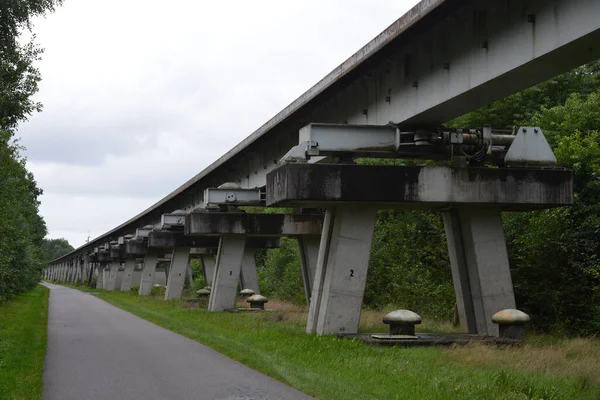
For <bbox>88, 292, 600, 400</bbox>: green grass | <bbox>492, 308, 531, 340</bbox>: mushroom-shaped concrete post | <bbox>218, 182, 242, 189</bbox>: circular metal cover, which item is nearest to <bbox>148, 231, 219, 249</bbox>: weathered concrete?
<bbox>218, 182, 242, 189</bbox>: circular metal cover

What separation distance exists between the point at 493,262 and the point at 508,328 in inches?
69.9

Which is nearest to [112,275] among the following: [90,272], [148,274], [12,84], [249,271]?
[148,274]

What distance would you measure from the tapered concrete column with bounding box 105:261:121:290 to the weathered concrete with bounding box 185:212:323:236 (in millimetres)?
55294

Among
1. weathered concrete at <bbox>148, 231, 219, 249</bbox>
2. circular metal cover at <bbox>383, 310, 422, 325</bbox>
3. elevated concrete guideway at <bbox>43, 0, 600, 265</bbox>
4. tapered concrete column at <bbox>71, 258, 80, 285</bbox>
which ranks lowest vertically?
tapered concrete column at <bbox>71, 258, 80, 285</bbox>

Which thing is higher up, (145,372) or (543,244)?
(543,244)

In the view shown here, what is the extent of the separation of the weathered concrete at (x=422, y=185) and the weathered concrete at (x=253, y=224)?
12.5m

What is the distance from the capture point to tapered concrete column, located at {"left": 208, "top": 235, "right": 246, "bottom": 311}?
3228 centimetres

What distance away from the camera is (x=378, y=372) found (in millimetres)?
11422

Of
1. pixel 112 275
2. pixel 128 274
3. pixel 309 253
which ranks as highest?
pixel 309 253

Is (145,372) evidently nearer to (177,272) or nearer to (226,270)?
(226,270)

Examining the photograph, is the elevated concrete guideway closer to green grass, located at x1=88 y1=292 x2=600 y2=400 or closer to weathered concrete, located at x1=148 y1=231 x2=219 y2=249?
green grass, located at x1=88 y1=292 x2=600 y2=400

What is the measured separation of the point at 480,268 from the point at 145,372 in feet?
28.1

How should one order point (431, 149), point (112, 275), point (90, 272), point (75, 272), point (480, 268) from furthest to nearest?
point (75, 272) < point (90, 272) < point (112, 275) < point (480, 268) < point (431, 149)

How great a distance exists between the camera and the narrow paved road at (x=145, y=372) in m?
9.98
